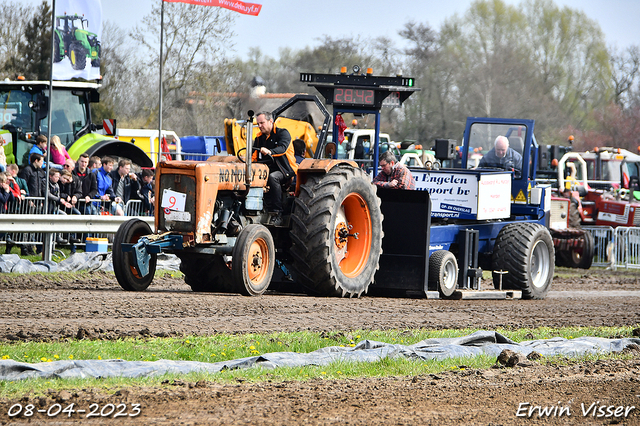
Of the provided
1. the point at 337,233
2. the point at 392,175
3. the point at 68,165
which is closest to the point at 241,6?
the point at 68,165

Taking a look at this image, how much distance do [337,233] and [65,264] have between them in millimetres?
4576

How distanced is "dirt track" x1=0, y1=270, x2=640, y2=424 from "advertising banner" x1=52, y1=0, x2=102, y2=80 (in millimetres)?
3757

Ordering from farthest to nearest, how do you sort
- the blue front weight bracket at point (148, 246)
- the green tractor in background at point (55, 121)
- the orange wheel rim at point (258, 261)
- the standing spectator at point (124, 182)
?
the green tractor in background at point (55, 121)
the standing spectator at point (124, 182)
the orange wheel rim at point (258, 261)
the blue front weight bracket at point (148, 246)

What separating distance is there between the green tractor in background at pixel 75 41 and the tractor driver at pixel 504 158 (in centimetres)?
665

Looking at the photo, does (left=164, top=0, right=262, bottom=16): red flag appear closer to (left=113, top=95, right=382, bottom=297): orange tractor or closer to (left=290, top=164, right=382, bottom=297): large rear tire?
(left=113, top=95, right=382, bottom=297): orange tractor

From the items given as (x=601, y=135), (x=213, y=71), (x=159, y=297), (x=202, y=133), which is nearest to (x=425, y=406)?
(x=159, y=297)

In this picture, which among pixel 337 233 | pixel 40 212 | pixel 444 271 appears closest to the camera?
pixel 337 233

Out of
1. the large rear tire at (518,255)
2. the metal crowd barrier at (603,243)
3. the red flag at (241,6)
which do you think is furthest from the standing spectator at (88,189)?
the metal crowd barrier at (603,243)

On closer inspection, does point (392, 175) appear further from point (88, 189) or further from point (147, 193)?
point (147, 193)

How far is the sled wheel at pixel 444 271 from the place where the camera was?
1127cm

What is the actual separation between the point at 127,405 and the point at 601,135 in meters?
56.6

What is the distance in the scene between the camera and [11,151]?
54.4 feet

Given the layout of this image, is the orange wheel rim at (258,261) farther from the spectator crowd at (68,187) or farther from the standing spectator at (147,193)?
the standing spectator at (147,193)

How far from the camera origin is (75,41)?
13789mm
